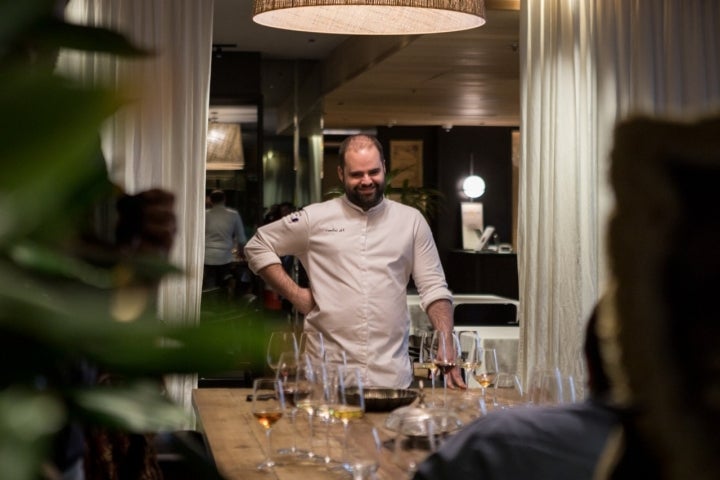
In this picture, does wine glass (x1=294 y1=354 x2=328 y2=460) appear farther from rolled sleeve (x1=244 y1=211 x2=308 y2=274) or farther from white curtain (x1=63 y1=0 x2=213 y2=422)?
white curtain (x1=63 y1=0 x2=213 y2=422)

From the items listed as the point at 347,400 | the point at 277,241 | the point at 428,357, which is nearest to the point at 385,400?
the point at 428,357

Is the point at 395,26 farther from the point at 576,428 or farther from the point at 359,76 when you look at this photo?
the point at 359,76

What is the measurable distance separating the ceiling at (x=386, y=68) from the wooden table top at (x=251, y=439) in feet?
14.6

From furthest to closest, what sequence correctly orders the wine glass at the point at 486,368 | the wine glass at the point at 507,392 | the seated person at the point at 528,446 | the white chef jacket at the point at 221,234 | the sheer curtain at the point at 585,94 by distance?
the white chef jacket at the point at 221,234, the sheer curtain at the point at 585,94, the wine glass at the point at 486,368, the wine glass at the point at 507,392, the seated person at the point at 528,446

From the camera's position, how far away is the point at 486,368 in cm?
400

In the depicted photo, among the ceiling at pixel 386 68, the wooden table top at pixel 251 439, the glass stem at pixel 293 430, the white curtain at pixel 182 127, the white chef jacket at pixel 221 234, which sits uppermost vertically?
the ceiling at pixel 386 68

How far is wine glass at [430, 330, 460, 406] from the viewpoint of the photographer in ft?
13.5

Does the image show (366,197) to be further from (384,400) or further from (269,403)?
(269,403)

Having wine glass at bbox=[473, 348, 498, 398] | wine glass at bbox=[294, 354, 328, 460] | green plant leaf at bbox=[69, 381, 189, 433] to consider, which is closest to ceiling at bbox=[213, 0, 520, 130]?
wine glass at bbox=[473, 348, 498, 398]

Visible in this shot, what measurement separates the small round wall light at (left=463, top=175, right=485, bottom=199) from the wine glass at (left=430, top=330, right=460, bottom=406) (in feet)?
55.4

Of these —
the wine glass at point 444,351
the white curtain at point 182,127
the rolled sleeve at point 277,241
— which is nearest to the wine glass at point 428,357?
the wine glass at point 444,351

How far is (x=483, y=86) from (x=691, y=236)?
13322mm

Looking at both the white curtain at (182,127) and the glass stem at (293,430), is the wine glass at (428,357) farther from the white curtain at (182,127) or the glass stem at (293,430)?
the white curtain at (182,127)

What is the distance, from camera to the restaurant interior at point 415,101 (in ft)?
1.63
